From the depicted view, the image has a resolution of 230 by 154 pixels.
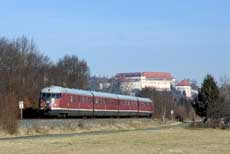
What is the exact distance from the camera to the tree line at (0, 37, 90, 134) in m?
79.6

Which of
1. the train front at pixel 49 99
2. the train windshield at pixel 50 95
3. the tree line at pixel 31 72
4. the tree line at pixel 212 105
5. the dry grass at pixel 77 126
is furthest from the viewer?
the tree line at pixel 31 72

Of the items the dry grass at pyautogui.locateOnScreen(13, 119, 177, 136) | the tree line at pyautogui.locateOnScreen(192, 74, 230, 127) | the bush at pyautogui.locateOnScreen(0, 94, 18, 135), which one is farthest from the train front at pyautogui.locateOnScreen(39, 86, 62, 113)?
the tree line at pyautogui.locateOnScreen(192, 74, 230, 127)

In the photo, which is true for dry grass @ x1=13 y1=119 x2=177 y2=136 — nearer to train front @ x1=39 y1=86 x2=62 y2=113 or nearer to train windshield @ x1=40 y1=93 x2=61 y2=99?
train front @ x1=39 y1=86 x2=62 y2=113

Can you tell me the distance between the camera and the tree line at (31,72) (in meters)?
79.6

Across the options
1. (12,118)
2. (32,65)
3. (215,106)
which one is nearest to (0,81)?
(32,65)

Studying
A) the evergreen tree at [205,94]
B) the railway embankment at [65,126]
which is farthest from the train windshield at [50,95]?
the evergreen tree at [205,94]

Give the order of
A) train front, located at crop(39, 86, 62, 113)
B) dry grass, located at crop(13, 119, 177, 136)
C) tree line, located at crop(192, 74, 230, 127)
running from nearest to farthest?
dry grass, located at crop(13, 119, 177, 136)
train front, located at crop(39, 86, 62, 113)
tree line, located at crop(192, 74, 230, 127)

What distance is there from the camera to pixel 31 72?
90.2m

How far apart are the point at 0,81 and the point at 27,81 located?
651 cm

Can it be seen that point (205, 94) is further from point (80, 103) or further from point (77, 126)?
point (77, 126)

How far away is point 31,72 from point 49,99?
36.6 meters

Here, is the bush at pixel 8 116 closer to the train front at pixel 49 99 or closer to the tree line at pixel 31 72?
the train front at pixel 49 99

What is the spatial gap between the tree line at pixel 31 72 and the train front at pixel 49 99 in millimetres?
12336

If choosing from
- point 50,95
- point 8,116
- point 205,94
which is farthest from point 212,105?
point 8,116
